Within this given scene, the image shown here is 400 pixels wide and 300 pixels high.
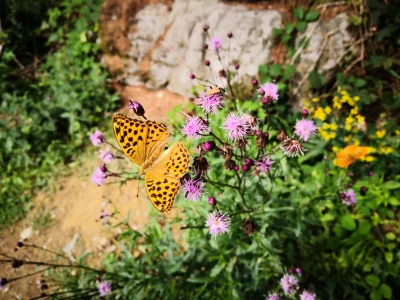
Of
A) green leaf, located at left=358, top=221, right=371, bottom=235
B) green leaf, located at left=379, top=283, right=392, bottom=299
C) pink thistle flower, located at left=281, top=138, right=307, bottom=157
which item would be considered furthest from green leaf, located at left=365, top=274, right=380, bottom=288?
pink thistle flower, located at left=281, top=138, right=307, bottom=157

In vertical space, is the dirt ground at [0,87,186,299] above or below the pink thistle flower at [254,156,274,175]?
below

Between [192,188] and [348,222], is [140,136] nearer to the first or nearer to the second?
[192,188]

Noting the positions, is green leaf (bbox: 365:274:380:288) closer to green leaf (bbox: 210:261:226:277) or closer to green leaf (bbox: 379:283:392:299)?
green leaf (bbox: 379:283:392:299)

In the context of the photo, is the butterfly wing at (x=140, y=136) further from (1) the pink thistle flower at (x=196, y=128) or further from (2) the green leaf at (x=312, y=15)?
(2) the green leaf at (x=312, y=15)

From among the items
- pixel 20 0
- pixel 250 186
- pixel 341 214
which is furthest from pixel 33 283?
pixel 20 0

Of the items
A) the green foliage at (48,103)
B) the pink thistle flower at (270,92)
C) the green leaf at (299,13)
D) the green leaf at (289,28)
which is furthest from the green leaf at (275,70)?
the green foliage at (48,103)
